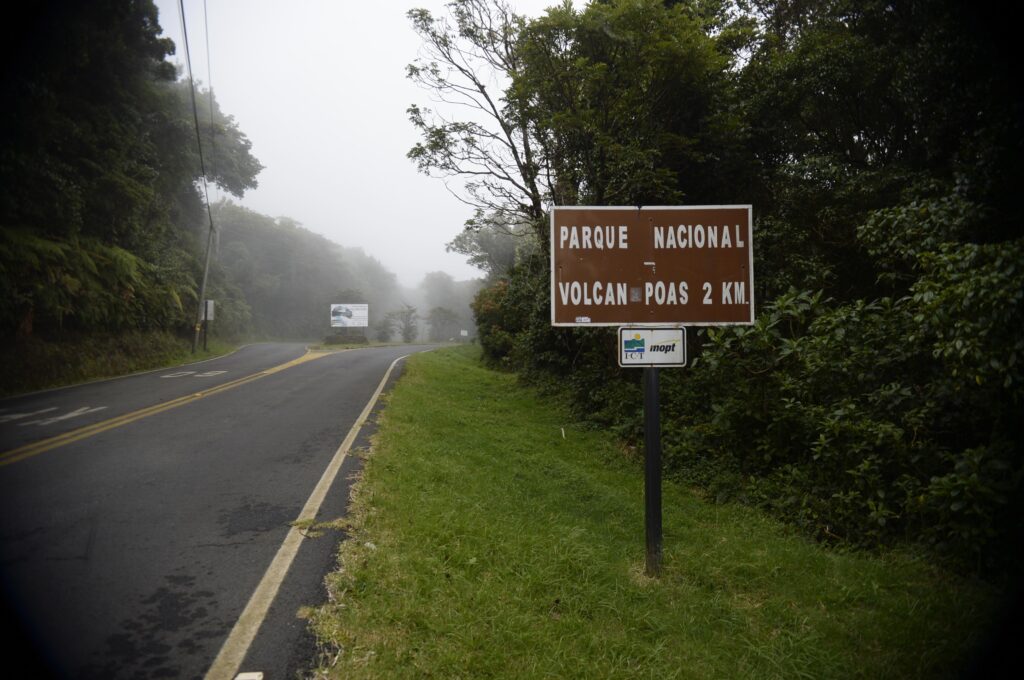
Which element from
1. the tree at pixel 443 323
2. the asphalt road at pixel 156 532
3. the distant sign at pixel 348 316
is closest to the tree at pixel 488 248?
the distant sign at pixel 348 316

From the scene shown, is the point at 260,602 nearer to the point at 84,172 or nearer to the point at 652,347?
the point at 652,347

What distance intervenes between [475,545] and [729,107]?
934 cm

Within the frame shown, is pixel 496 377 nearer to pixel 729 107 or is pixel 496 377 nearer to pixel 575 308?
pixel 729 107

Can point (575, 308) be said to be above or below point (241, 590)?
above

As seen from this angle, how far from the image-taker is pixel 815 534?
4.88 meters

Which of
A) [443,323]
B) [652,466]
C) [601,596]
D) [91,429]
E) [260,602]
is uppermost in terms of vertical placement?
[443,323]

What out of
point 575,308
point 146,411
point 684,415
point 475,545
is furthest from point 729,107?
point 146,411

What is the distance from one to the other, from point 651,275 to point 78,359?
1642 centimetres

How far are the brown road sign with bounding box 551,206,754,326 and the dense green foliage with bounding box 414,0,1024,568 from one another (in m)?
1.50

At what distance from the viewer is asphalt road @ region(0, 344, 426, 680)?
276cm

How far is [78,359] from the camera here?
1409 centimetres

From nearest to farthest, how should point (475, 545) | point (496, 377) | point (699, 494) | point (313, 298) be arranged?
point (475, 545) → point (699, 494) → point (496, 377) → point (313, 298)

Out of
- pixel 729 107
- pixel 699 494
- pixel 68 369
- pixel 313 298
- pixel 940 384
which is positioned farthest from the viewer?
pixel 313 298

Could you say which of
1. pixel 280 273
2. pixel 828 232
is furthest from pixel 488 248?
pixel 280 273
